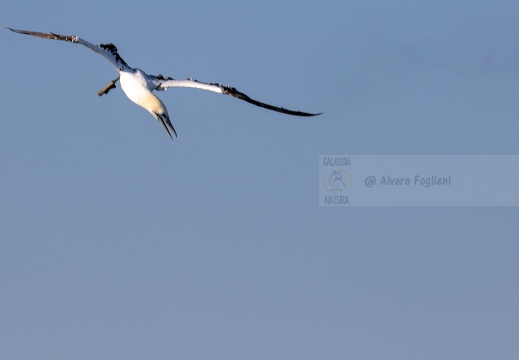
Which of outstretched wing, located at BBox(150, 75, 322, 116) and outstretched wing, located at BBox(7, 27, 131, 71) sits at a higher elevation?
outstretched wing, located at BBox(7, 27, 131, 71)

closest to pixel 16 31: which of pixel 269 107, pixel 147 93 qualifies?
pixel 147 93

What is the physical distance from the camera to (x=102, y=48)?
2371 inches

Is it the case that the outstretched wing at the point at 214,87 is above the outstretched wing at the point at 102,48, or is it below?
below

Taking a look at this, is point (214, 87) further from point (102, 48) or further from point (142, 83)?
point (102, 48)

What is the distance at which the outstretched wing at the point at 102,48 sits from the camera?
193ft

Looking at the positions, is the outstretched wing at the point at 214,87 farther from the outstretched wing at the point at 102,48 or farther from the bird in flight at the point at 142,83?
the outstretched wing at the point at 102,48

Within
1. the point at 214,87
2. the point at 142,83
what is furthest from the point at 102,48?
the point at 214,87

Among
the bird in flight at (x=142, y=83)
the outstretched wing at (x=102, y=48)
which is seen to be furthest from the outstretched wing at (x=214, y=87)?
the outstretched wing at (x=102, y=48)

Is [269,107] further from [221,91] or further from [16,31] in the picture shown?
[16,31]

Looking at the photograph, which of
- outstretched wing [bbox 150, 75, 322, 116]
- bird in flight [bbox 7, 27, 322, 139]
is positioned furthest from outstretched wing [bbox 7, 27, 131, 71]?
outstretched wing [bbox 150, 75, 322, 116]

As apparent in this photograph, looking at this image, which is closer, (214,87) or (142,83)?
(214,87)

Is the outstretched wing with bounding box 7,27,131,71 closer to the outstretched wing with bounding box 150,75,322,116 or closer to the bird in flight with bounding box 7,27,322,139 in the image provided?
the bird in flight with bounding box 7,27,322,139

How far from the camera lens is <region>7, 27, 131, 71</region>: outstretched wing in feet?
193

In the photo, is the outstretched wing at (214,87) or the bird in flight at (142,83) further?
the bird in flight at (142,83)
